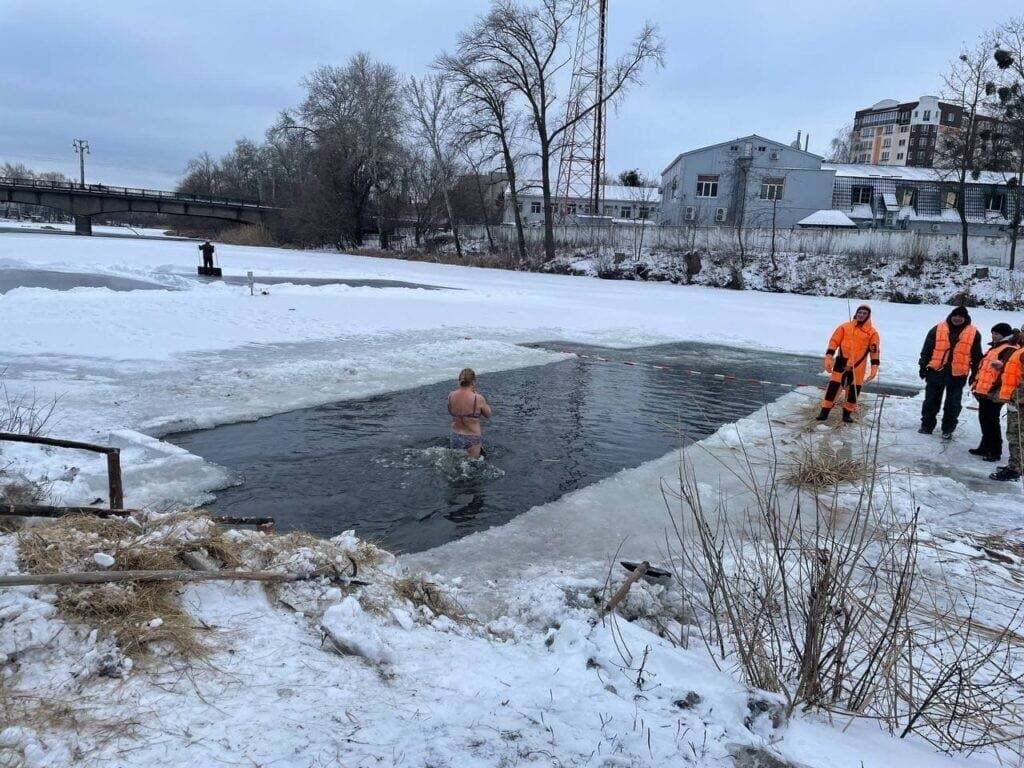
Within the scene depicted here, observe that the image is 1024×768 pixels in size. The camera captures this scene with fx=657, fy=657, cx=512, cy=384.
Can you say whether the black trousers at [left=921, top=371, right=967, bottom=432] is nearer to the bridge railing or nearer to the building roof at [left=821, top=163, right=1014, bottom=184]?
the building roof at [left=821, top=163, right=1014, bottom=184]

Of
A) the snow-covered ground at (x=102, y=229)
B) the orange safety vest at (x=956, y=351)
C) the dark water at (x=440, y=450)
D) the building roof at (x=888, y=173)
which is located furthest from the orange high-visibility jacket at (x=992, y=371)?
the snow-covered ground at (x=102, y=229)

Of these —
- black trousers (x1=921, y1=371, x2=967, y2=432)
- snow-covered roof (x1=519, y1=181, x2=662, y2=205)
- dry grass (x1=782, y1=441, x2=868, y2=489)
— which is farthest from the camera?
snow-covered roof (x1=519, y1=181, x2=662, y2=205)

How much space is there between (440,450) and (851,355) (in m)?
6.14

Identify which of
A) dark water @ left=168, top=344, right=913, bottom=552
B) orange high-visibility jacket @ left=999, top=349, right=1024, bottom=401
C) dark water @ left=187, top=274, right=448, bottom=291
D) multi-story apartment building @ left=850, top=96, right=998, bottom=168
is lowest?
dark water @ left=168, top=344, right=913, bottom=552

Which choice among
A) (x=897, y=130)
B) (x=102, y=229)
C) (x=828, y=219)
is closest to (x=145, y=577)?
(x=828, y=219)

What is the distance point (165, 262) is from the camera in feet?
104

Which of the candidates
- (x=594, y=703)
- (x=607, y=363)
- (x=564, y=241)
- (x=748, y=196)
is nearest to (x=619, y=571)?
(x=594, y=703)

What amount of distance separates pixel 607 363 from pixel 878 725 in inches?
467

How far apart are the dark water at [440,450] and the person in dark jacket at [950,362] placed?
266 centimetres

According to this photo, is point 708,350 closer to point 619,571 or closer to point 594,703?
point 619,571

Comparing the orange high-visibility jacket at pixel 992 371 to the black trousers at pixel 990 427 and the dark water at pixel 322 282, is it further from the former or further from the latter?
the dark water at pixel 322 282

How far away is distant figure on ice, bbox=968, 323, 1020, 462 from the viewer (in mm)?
7875

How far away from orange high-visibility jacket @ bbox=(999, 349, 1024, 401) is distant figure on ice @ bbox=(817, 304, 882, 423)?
1.78 meters

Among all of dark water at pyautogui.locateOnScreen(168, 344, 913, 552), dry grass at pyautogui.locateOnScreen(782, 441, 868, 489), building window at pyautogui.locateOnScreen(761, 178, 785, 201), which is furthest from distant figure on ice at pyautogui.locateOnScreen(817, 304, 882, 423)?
building window at pyautogui.locateOnScreen(761, 178, 785, 201)
